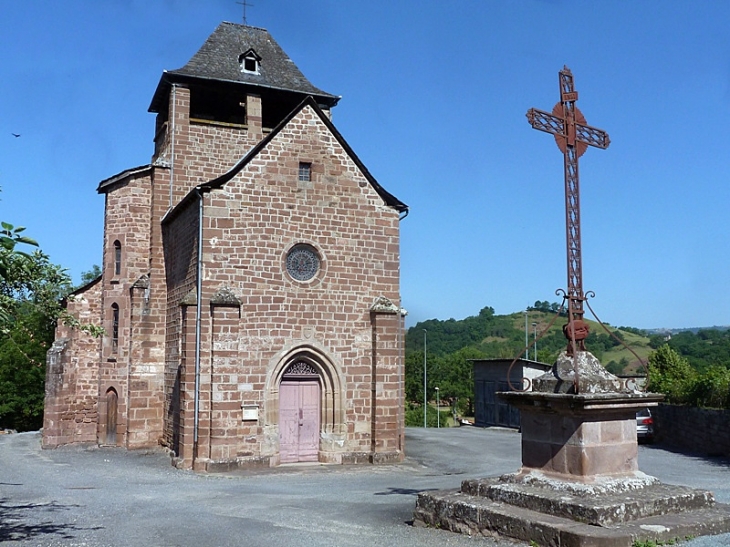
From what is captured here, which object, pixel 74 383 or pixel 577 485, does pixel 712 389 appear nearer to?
pixel 577 485

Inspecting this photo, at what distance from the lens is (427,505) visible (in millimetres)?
9516

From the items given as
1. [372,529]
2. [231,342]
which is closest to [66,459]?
[231,342]

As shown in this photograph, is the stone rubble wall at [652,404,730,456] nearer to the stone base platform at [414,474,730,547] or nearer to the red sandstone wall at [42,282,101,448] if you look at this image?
the stone base platform at [414,474,730,547]

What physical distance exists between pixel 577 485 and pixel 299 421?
35.0 ft

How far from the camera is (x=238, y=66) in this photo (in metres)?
23.3

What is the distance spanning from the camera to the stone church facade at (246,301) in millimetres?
17234

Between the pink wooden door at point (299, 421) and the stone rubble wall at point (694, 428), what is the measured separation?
35.7 feet

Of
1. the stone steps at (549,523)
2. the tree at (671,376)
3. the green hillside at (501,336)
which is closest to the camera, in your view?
the stone steps at (549,523)

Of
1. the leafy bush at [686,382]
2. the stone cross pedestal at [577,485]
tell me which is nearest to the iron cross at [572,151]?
the stone cross pedestal at [577,485]

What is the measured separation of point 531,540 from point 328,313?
1105cm

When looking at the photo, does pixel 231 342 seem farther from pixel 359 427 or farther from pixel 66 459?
pixel 66 459

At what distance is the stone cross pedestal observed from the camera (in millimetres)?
7762

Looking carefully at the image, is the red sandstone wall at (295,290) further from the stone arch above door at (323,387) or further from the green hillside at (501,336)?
the green hillside at (501,336)

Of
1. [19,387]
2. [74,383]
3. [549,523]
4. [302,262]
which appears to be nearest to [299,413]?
[302,262]
